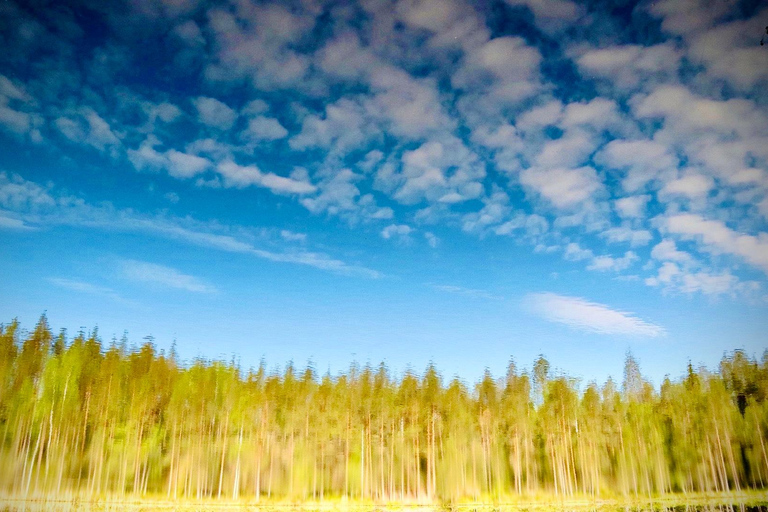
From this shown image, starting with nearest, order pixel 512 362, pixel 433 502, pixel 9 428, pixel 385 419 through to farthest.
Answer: pixel 9 428, pixel 433 502, pixel 385 419, pixel 512 362

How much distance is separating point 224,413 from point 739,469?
201 feet

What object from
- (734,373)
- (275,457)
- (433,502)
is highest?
(734,373)

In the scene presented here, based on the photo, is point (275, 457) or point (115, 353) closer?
point (115, 353)

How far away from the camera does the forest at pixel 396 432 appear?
5431cm

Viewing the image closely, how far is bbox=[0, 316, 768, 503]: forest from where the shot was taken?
54.3 m

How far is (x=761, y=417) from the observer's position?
57.5m

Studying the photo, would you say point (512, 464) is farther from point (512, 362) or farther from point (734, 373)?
point (734, 373)

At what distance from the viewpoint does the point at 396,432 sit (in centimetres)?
6234

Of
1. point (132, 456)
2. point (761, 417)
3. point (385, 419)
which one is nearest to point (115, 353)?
point (132, 456)

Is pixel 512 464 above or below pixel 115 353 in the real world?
below

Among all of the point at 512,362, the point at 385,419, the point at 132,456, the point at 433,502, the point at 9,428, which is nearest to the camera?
the point at 9,428

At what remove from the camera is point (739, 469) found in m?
60.4

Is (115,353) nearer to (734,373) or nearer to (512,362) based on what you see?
Result: (512,362)

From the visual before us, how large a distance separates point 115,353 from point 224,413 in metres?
13.7
